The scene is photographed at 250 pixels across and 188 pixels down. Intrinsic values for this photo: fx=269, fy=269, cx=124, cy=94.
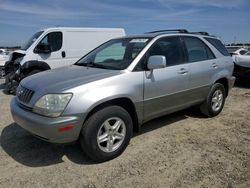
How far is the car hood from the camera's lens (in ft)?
11.4

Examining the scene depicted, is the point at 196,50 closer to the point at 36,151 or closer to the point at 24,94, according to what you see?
the point at 24,94

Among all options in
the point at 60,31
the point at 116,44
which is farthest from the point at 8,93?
the point at 116,44

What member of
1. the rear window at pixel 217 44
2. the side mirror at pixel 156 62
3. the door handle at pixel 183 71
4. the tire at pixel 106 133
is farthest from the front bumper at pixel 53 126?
the rear window at pixel 217 44

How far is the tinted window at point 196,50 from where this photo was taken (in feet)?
16.4

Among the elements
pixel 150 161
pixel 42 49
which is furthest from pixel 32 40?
pixel 150 161

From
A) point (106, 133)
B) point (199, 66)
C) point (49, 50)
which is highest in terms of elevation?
point (49, 50)

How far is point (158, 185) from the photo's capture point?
3.15 metres

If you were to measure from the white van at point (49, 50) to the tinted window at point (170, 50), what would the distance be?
5336 millimetres

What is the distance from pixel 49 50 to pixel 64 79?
19.2 feet

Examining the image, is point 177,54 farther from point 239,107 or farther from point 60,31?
point 60,31

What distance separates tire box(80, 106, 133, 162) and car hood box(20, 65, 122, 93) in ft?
1.54

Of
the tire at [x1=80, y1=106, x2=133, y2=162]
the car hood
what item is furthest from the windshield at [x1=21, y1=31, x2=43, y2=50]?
the tire at [x1=80, y1=106, x2=133, y2=162]

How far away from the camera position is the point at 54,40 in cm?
937

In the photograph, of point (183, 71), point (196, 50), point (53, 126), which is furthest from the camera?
point (196, 50)
